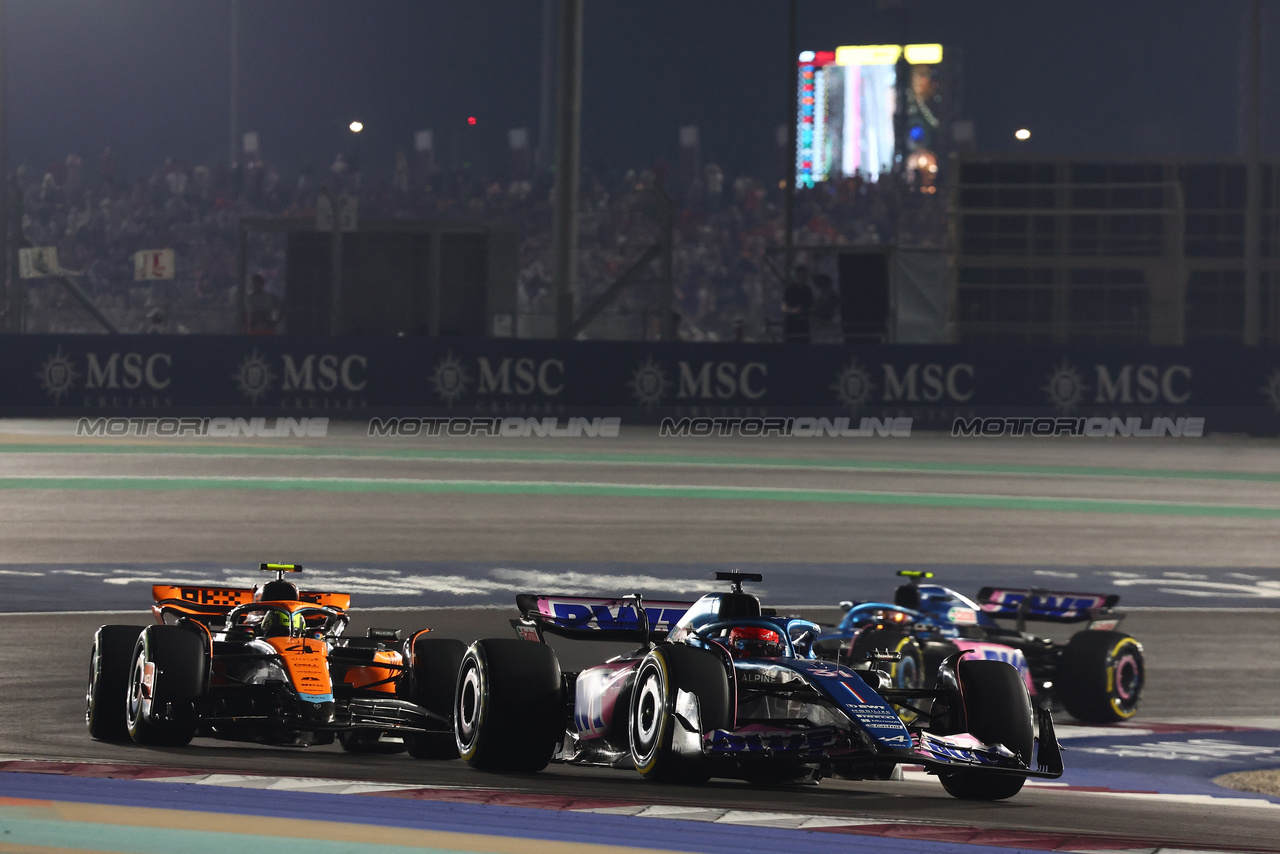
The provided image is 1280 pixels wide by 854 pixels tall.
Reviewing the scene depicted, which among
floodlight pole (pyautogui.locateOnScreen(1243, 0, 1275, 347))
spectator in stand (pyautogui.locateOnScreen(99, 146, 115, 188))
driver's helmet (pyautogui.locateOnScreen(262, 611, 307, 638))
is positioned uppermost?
spectator in stand (pyautogui.locateOnScreen(99, 146, 115, 188))

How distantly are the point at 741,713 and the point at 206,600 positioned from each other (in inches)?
129

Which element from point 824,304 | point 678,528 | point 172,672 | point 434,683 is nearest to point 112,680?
point 172,672

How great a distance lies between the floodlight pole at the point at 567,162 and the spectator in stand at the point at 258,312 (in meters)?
5.19

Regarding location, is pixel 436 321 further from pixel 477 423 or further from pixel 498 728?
pixel 498 728

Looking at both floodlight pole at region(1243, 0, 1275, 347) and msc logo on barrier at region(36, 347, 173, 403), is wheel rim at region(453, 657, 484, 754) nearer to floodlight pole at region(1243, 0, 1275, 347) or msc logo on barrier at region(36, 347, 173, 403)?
msc logo on barrier at region(36, 347, 173, 403)

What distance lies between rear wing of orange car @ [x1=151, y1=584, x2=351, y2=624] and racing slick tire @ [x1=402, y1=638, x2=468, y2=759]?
0.58 meters

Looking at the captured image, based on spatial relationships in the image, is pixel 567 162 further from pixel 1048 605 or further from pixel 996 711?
pixel 996 711

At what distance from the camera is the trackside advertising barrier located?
30.7 m

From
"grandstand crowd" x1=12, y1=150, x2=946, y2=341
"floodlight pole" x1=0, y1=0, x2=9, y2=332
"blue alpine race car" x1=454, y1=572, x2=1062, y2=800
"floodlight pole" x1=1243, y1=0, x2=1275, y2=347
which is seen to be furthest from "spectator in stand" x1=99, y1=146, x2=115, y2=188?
"blue alpine race car" x1=454, y1=572, x2=1062, y2=800

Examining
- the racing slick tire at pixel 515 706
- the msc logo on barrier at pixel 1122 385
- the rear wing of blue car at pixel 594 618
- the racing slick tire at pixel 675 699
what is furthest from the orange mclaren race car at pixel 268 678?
the msc logo on barrier at pixel 1122 385

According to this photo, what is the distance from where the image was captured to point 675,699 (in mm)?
6586

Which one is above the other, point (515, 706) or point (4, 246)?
point (4, 246)

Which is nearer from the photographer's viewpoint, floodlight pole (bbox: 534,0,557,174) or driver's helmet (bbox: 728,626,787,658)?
driver's helmet (bbox: 728,626,787,658)

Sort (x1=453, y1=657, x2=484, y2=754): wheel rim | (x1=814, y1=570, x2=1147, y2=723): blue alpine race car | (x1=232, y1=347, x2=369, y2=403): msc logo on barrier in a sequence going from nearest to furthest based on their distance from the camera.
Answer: (x1=453, y1=657, x2=484, y2=754): wheel rim < (x1=814, y1=570, x2=1147, y2=723): blue alpine race car < (x1=232, y1=347, x2=369, y2=403): msc logo on barrier
